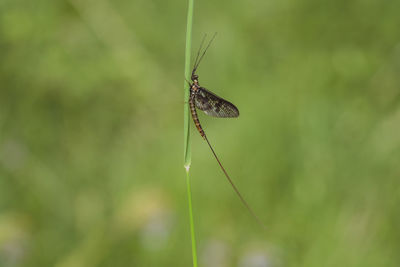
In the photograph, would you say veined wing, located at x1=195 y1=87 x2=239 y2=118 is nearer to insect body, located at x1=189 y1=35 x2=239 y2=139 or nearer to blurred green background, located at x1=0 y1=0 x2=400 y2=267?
insect body, located at x1=189 y1=35 x2=239 y2=139

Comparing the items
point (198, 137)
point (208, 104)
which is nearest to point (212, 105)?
point (208, 104)

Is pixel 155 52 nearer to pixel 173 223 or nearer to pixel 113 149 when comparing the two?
pixel 113 149

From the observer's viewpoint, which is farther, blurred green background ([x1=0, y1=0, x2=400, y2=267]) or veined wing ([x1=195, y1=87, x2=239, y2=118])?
blurred green background ([x1=0, y1=0, x2=400, y2=267])

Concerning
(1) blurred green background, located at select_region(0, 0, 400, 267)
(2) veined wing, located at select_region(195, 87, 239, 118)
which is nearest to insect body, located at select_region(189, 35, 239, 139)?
(2) veined wing, located at select_region(195, 87, 239, 118)

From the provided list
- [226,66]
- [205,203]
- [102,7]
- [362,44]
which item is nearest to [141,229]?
[205,203]

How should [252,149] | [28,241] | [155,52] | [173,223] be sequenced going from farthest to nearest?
[155,52]
[252,149]
[173,223]
[28,241]
